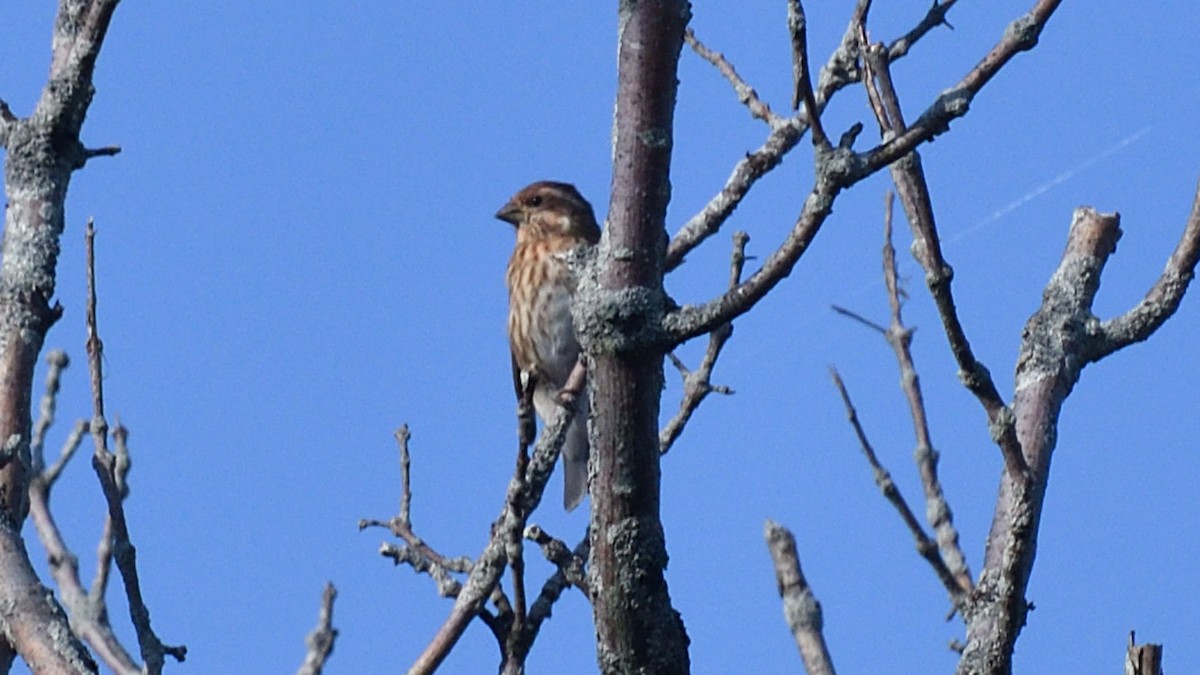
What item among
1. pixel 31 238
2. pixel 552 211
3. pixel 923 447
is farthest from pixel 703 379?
pixel 552 211

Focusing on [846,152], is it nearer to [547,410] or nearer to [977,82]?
[977,82]

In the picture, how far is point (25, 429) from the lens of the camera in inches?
139

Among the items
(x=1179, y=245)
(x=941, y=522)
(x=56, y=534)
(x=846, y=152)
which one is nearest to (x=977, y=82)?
(x=846, y=152)

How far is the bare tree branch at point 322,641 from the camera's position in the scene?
4230mm

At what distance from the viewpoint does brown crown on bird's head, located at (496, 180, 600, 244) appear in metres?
8.53

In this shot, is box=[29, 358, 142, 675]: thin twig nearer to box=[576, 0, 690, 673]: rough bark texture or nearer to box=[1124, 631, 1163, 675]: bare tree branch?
box=[576, 0, 690, 673]: rough bark texture

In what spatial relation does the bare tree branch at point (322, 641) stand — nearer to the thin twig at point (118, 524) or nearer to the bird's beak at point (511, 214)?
the thin twig at point (118, 524)

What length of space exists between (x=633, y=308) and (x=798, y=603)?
170 cm

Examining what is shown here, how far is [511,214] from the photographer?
8.67 meters

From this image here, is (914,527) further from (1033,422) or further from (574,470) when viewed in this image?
(574,470)

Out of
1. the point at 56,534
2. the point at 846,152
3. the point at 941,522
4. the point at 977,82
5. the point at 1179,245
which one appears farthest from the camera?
the point at 56,534

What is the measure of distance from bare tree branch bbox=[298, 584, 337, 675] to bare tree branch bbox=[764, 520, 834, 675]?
1018 millimetres

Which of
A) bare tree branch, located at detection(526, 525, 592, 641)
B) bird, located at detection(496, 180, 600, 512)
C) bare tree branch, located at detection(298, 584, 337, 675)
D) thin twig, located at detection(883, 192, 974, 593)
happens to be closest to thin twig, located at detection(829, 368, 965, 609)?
thin twig, located at detection(883, 192, 974, 593)

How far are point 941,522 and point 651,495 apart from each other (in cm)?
177
